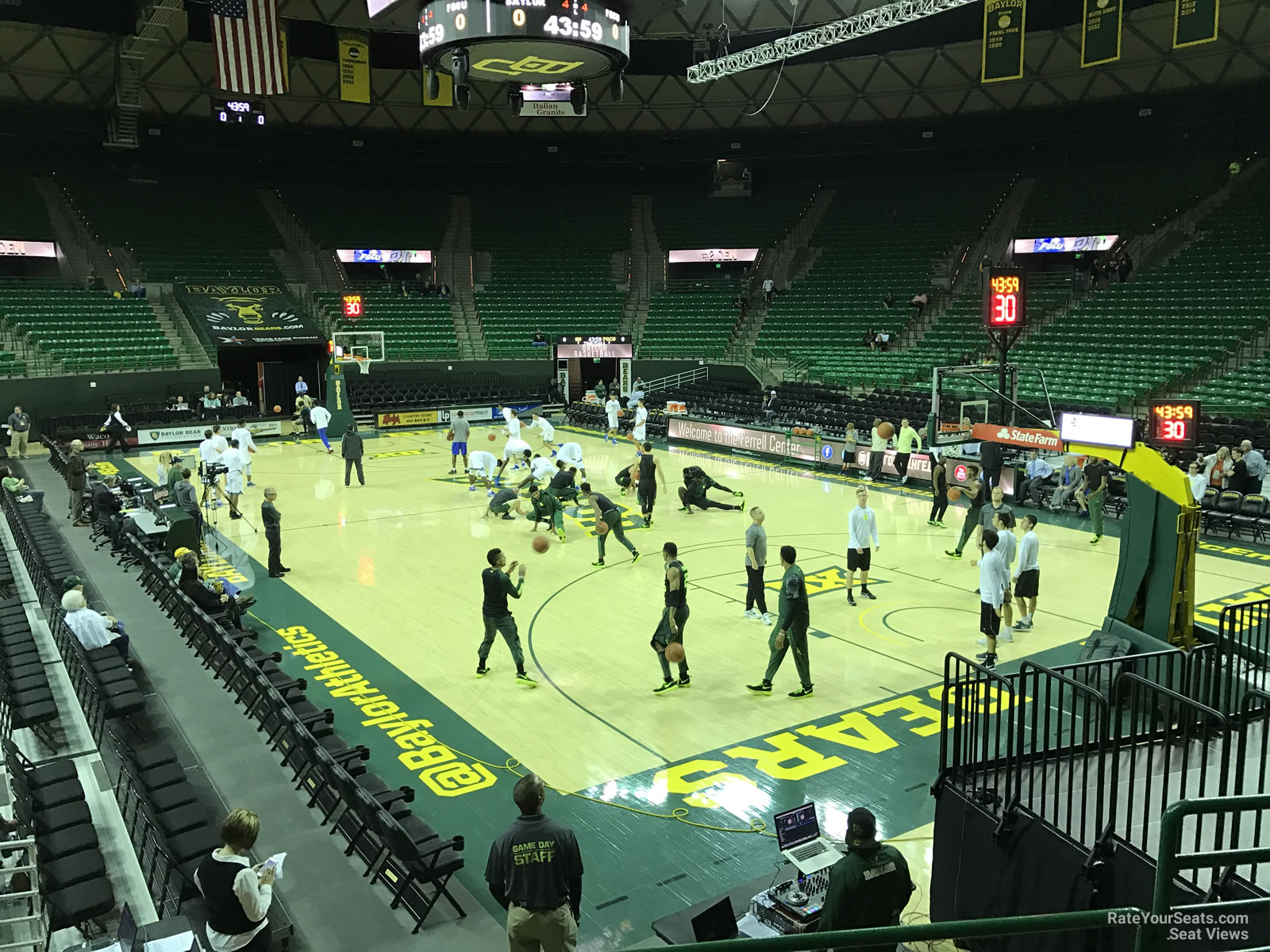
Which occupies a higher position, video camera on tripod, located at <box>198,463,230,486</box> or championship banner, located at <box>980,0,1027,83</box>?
championship banner, located at <box>980,0,1027,83</box>

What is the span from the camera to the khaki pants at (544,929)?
5551 mm

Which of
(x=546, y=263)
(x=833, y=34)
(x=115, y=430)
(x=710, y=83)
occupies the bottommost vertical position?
(x=115, y=430)

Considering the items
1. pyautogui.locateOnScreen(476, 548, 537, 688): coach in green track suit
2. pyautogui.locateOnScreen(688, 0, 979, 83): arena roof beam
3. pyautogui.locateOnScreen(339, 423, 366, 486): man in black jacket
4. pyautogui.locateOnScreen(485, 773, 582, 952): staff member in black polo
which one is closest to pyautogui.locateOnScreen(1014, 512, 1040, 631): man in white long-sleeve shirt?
pyautogui.locateOnScreen(476, 548, 537, 688): coach in green track suit

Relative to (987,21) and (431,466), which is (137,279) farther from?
Result: (987,21)

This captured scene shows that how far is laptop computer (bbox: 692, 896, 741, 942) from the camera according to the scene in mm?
6000

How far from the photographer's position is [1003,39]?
25.5 m

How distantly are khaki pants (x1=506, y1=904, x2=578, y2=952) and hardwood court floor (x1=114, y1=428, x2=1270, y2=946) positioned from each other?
1.79m

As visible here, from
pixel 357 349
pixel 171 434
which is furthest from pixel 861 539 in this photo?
pixel 171 434

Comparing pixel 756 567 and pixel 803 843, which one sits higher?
pixel 756 567

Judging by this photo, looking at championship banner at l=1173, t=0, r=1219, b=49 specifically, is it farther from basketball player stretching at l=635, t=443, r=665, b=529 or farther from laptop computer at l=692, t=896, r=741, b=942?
laptop computer at l=692, t=896, r=741, b=942

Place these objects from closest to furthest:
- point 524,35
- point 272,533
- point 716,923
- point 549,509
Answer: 1. point 716,923
2. point 524,35
3. point 272,533
4. point 549,509

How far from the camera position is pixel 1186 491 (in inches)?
350

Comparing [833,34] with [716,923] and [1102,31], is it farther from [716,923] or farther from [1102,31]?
[716,923]

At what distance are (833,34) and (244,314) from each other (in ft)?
81.0
